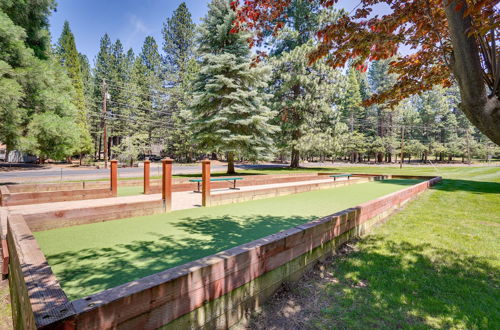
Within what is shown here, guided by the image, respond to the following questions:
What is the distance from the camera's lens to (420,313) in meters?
3.03

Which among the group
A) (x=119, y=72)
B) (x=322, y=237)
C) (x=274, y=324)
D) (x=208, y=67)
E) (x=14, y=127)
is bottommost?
(x=274, y=324)

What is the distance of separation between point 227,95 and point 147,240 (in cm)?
1386

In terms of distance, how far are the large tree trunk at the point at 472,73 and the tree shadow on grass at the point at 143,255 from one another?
358cm

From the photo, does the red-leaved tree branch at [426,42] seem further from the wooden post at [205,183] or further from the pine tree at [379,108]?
the pine tree at [379,108]

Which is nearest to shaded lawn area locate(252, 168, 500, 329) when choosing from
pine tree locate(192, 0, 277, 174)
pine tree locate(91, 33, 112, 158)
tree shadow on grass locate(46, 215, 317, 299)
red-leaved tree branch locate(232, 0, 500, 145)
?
tree shadow on grass locate(46, 215, 317, 299)

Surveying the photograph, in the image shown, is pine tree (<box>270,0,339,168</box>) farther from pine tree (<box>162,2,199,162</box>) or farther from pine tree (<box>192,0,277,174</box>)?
pine tree (<box>162,2,199,162</box>)

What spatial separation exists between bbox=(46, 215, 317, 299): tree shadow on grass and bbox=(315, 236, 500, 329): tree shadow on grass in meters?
1.79

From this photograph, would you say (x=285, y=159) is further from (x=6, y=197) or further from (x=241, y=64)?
(x=6, y=197)

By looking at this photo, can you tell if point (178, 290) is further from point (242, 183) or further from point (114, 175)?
point (242, 183)

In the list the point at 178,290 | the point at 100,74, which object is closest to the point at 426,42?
the point at 178,290

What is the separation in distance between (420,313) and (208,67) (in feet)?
57.3

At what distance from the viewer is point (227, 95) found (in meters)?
17.2

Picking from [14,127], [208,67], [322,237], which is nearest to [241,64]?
[208,67]

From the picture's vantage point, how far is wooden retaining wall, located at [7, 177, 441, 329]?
6.05 feet
